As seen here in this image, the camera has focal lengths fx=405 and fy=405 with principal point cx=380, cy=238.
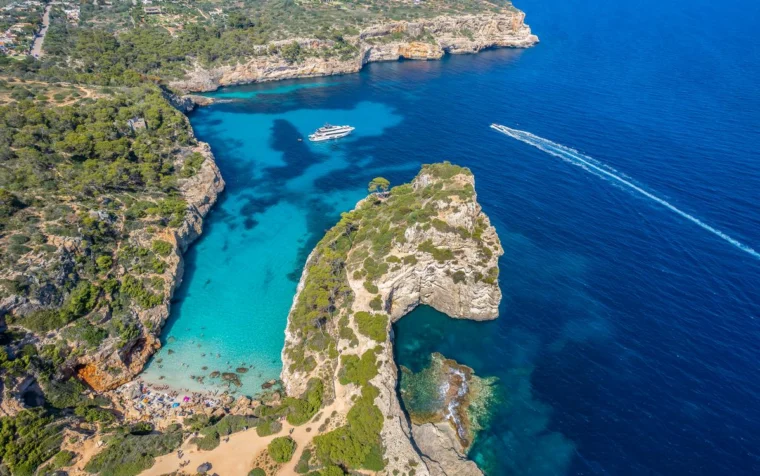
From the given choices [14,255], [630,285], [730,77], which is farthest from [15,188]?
[730,77]

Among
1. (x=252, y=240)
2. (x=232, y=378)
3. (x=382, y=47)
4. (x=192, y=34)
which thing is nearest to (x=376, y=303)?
(x=232, y=378)

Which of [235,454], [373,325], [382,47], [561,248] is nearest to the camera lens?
[235,454]

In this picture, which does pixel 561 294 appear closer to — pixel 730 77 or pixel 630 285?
pixel 630 285

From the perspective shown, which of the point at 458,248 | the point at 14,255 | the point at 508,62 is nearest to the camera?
the point at 14,255

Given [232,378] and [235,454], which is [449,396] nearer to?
[235,454]

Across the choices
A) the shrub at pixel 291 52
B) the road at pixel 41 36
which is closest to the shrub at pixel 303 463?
the road at pixel 41 36

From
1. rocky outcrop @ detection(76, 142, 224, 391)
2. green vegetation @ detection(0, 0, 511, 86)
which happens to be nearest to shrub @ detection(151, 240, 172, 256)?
rocky outcrop @ detection(76, 142, 224, 391)

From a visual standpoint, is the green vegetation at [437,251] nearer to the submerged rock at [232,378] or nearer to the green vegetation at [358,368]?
the green vegetation at [358,368]
